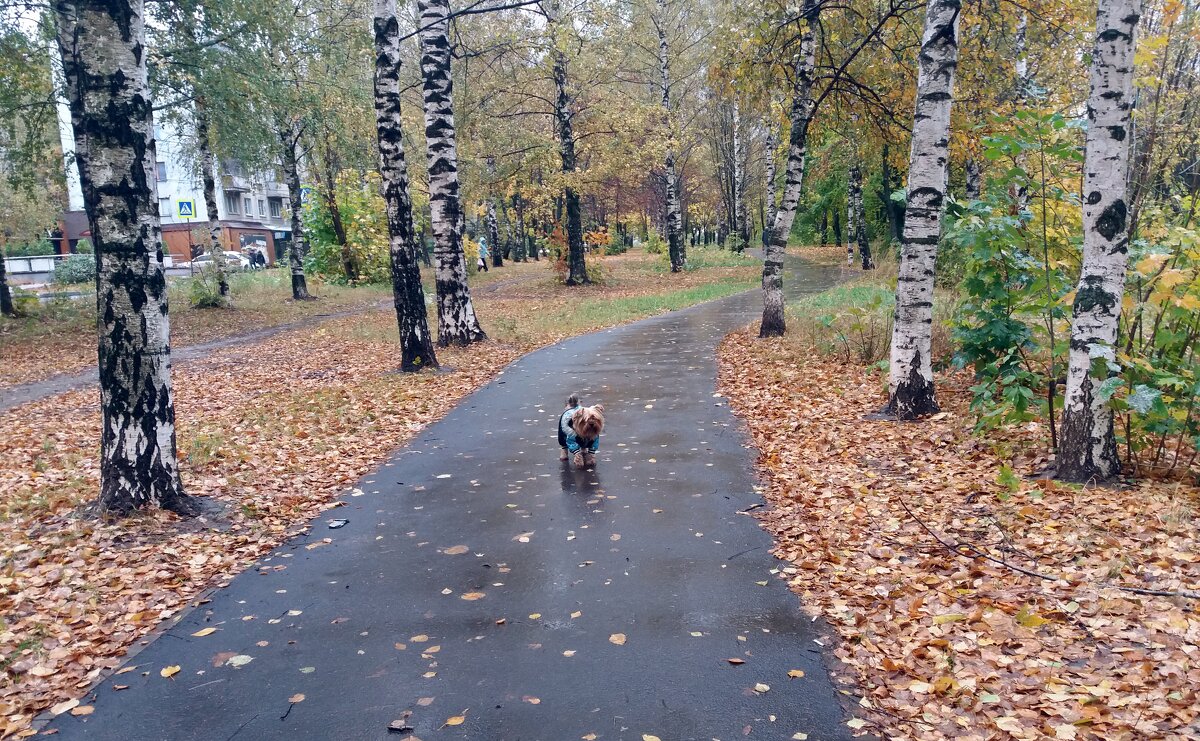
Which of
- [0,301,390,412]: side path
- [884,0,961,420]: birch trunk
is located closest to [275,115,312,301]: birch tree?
[0,301,390,412]: side path

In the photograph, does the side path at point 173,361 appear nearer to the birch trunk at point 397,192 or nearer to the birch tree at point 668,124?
the birch trunk at point 397,192

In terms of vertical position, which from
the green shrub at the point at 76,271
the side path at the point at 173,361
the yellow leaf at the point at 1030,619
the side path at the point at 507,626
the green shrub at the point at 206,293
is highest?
the green shrub at the point at 76,271

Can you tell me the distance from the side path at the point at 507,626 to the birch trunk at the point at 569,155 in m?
19.5

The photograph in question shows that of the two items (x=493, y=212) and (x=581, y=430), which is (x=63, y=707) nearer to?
(x=581, y=430)

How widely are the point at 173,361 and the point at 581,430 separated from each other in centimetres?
1276

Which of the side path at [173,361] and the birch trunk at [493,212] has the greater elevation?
the birch trunk at [493,212]

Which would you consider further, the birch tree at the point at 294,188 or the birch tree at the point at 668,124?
the birch tree at the point at 668,124

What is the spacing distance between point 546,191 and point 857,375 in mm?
17372

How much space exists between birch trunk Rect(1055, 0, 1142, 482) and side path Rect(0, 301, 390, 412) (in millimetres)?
13861

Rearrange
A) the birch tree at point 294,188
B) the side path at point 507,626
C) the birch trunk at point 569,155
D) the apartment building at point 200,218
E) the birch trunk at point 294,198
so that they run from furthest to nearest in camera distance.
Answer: the apartment building at point 200,218 → the birch trunk at point 569,155 → the birch trunk at point 294,198 → the birch tree at point 294,188 → the side path at point 507,626

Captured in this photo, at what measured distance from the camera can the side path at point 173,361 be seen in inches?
504

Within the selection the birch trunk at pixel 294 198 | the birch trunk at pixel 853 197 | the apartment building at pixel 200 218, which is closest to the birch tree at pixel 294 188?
the birch trunk at pixel 294 198

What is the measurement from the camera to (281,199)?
78.6 meters

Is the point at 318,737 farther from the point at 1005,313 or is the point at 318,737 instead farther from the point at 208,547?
the point at 1005,313
